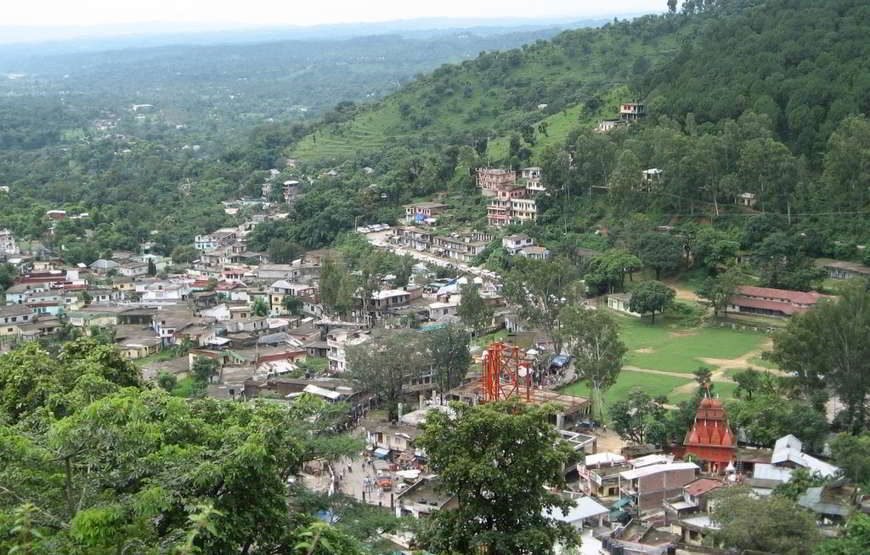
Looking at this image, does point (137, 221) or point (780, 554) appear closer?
point (780, 554)

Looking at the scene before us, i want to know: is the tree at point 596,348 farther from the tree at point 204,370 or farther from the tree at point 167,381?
the tree at point 167,381

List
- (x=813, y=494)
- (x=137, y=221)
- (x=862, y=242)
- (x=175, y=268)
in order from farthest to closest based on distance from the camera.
→ (x=137, y=221), (x=175, y=268), (x=862, y=242), (x=813, y=494)

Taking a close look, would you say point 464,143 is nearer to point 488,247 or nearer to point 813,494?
point 488,247

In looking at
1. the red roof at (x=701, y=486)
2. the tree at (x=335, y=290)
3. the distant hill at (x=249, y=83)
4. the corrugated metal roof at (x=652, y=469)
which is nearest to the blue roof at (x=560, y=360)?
the tree at (x=335, y=290)

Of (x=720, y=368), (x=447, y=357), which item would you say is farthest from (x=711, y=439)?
(x=447, y=357)

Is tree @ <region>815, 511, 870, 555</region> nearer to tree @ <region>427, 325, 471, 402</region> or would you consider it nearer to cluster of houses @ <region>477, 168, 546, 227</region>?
tree @ <region>427, 325, 471, 402</region>

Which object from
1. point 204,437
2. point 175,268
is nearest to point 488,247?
point 175,268

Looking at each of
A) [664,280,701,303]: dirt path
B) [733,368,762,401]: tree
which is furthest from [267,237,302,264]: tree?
[733,368,762,401]: tree

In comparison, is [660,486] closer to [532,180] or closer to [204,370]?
[204,370]
